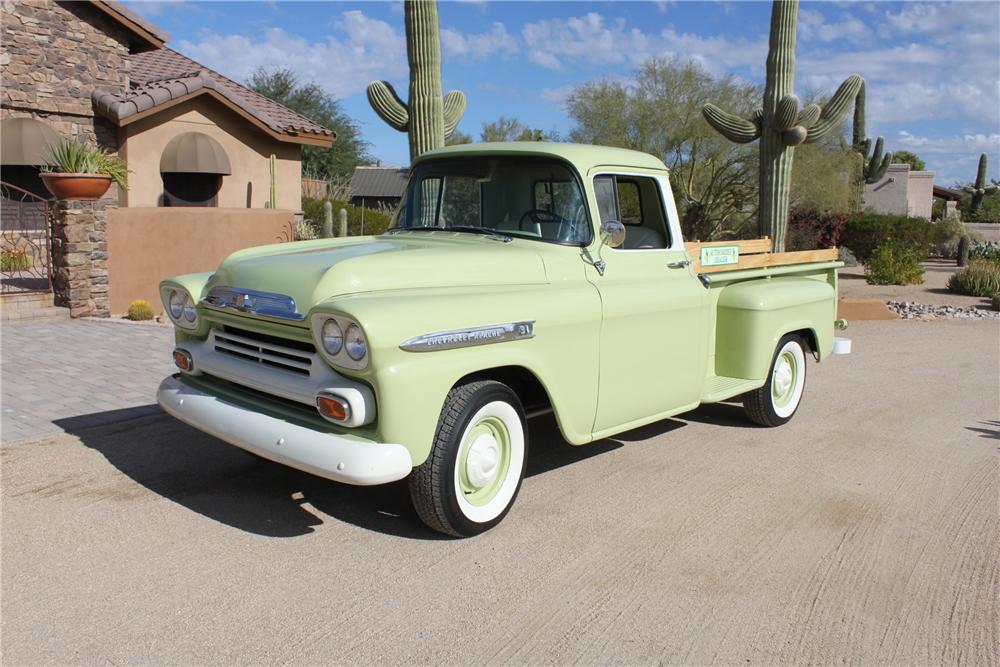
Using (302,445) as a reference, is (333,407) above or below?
above

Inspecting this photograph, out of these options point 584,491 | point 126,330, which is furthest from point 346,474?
point 126,330

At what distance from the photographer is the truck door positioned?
15.5 feet

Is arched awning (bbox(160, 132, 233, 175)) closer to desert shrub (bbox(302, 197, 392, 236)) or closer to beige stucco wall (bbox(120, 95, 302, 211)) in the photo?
beige stucco wall (bbox(120, 95, 302, 211))

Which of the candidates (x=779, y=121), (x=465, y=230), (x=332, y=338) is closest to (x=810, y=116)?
(x=779, y=121)

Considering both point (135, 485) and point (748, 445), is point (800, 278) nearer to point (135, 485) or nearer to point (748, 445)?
point (748, 445)

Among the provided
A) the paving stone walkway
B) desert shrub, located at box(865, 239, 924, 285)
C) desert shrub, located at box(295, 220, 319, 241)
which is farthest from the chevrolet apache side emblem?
desert shrub, located at box(865, 239, 924, 285)

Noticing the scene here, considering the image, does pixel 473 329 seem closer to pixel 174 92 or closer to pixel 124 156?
pixel 174 92

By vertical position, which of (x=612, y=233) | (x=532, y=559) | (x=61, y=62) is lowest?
(x=532, y=559)

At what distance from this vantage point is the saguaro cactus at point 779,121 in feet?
42.5

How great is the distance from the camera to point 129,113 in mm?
15000

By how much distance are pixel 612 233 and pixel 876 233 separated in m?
17.4

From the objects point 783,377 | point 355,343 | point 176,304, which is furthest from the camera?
point 783,377

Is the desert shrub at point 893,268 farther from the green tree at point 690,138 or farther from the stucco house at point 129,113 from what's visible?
the stucco house at point 129,113

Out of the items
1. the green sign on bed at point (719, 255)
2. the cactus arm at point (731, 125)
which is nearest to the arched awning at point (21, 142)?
the cactus arm at point (731, 125)
